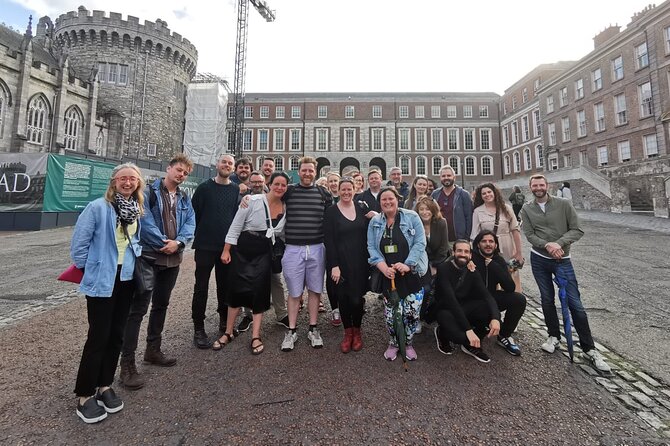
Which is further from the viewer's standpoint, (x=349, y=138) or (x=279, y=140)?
(x=279, y=140)

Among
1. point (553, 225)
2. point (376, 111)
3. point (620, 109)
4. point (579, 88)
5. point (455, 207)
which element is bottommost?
point (553, 225)

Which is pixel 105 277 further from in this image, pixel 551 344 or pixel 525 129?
pixel 525 129

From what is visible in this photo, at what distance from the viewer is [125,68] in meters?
29.2

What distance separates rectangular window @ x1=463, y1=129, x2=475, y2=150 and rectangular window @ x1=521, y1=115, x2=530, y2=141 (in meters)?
6.58

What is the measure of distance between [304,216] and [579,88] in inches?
1320

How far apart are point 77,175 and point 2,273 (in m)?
9.15

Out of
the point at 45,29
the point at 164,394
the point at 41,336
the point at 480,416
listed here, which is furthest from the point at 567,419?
the point at 45,29

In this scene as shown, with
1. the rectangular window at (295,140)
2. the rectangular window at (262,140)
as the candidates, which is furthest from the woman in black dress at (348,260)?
the rectangular window at (262,140)

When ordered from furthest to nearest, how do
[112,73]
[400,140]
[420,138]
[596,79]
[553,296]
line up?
1. [420,138]
2. [400,140]
3. [112,73]
4. [596,79]
5. [553,296]

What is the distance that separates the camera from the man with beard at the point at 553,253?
3.20 meters

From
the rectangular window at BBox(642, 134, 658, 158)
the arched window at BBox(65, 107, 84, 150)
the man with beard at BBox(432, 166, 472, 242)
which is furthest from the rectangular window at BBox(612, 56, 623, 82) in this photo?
the arched window at BBox(65, 107, 84, 150)

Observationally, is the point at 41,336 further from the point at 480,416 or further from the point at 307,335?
the point at 480,416

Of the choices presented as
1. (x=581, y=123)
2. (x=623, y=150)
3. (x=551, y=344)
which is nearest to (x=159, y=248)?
(x=551, y=344)

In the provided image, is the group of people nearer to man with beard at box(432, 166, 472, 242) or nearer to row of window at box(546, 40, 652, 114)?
man with beard at box(432, 166, 472, 242)
